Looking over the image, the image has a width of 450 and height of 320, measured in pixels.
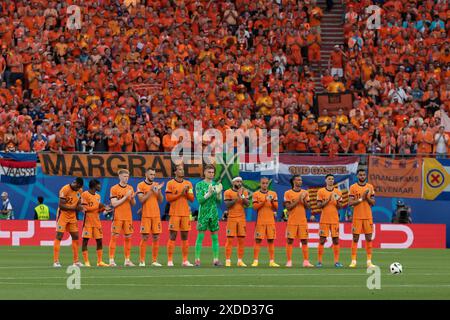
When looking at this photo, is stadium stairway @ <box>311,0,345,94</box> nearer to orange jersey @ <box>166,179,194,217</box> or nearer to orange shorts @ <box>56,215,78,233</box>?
orange jersey @ <box>166,179,194,217</box>

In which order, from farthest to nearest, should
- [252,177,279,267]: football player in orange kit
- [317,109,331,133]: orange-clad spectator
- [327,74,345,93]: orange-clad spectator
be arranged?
1. [327,74,345,93]: orange-clad spectator
2. [317,109,331,133]: orange-clad spectator
3. [252,177,279,267]: football player in orange kit

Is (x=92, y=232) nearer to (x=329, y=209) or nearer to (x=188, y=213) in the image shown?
(x=188, y=213)

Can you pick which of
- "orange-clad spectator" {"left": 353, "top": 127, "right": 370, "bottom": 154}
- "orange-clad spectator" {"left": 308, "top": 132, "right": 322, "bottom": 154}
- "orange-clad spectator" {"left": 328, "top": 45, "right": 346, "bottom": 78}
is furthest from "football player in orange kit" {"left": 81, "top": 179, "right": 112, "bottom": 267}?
"orange-clad spectator" {"left": 328, "top": 45, "right": 346, "bottom": 78}

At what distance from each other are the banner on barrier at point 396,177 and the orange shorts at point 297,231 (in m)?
11.2

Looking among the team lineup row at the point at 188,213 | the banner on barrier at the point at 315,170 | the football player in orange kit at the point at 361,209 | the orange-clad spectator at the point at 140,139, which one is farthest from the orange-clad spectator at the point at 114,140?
the football player in orange kit at the point at 361,209

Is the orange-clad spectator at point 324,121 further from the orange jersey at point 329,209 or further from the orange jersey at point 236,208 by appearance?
the orange jersey at point 236,208

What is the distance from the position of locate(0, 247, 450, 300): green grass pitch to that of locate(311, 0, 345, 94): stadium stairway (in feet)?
56.3

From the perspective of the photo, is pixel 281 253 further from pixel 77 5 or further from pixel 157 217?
pixel 77 5

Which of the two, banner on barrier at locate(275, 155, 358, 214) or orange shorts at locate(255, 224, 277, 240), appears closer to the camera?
orange shorts at locate(255, 224, 277, 240)

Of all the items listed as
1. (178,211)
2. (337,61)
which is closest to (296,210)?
(178,211)

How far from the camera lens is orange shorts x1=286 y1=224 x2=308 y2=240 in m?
30.9

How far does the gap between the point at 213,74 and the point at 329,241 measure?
27.6 feet

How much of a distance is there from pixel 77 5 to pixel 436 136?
574 inches

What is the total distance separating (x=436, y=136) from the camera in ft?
141
